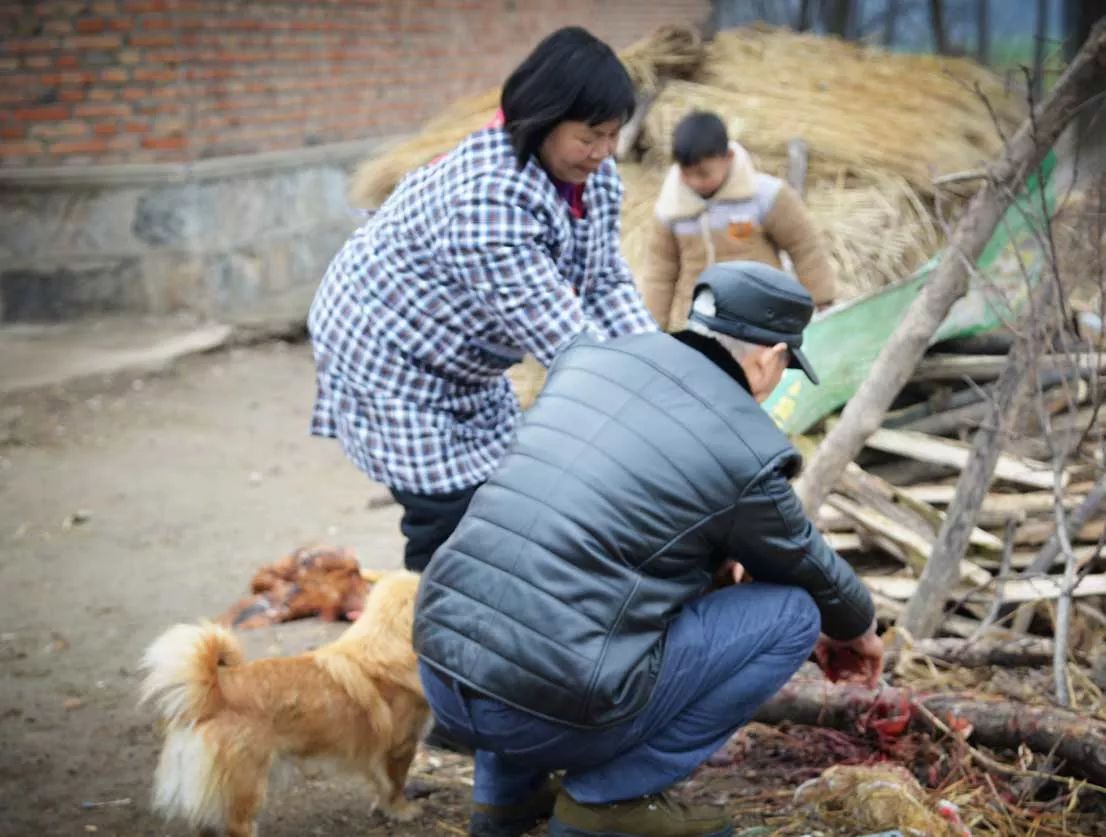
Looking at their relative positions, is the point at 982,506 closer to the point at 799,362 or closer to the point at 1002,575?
the point at 1002,575

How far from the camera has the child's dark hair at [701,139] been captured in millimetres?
5668

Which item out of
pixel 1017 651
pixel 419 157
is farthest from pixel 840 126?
pixel 1017 651

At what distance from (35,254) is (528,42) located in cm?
679

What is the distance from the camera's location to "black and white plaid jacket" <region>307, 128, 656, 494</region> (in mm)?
3203

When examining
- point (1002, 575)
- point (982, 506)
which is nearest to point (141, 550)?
point (982, 506)

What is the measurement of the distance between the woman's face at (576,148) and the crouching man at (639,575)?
22.3 inches

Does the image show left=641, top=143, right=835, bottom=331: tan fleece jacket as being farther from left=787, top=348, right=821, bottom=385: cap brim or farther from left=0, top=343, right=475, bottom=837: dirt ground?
left=787, top=348, right=821, bottom=385: cap brim

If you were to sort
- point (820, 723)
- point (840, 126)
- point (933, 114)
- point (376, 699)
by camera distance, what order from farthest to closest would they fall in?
point (933, 114), point (840, 126), point (820, 723), point (376, 699)

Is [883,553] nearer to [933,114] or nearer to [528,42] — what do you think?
[933,114]

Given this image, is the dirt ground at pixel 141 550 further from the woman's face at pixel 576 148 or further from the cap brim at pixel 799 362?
the woman's face at pixel 576 148

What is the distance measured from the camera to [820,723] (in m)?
3.69

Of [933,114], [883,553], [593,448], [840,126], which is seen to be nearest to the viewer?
[593,448]

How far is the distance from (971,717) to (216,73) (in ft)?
25.4

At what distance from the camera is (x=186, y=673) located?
3133 mm
